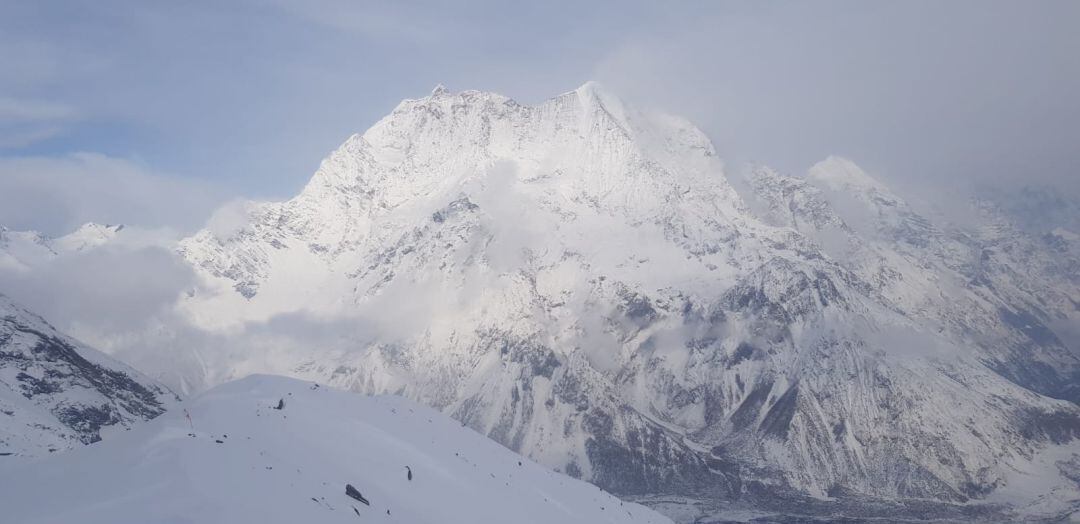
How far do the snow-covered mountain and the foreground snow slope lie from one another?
148 feet

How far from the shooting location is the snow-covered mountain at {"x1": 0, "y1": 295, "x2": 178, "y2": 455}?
10775cm

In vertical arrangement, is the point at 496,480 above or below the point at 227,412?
below

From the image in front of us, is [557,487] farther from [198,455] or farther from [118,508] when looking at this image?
[118,508]

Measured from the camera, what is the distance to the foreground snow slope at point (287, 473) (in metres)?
35.5

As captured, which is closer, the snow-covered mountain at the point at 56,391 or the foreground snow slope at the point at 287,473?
the foreground snow slope at the point at 287,473

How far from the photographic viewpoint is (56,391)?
12694 centimetres

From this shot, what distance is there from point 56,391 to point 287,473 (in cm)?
10328

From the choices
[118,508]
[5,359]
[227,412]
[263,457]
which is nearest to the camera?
[118,508]

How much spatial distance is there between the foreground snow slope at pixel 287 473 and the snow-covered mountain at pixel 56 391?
1773 inches

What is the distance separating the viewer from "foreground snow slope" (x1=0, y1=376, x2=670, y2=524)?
116 ft

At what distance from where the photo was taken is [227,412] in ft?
199

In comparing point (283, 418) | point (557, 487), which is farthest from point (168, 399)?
point (283, 418)

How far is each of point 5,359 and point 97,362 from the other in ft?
75.7

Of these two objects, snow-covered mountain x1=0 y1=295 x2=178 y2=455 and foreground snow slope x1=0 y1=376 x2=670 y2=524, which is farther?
snow-covered mountain x1=0 y1=295 x2=178 y2=455
